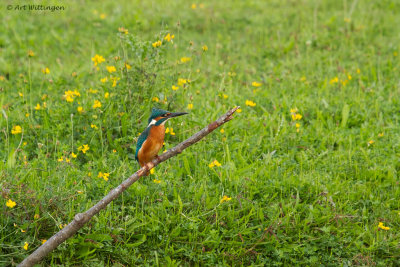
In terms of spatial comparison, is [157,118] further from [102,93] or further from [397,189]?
[397,189]

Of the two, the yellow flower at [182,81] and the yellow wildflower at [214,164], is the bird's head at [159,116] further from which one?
the yellow flower at [182,81]

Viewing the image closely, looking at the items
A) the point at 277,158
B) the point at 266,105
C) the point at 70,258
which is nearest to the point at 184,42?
Result: the point at 266,105

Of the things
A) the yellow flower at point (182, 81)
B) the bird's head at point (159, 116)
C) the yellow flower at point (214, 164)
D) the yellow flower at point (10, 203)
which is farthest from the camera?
the yellow flower at point (182, 81)

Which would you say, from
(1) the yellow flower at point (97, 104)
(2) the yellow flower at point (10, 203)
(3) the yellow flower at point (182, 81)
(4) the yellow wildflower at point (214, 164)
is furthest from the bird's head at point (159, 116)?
(3) the yellow flower at point (182, 81)

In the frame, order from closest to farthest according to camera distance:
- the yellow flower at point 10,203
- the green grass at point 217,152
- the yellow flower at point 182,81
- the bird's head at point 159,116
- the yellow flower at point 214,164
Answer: the yellow flower at point 10,203 → the bird's head at point 159,116 → the green grass at point 217,152 → the yellow flower at point 214,164 → the yellow flower at point 182,81

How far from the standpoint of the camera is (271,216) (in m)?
3.94

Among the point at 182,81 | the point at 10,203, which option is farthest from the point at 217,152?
Result: the point at 10,203

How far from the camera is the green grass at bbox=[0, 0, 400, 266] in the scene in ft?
12.2

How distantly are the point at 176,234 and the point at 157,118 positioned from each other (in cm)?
91

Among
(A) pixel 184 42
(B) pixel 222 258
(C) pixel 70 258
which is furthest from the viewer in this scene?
(A) pixel 184 42

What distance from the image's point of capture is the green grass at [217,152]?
3713 millimetres

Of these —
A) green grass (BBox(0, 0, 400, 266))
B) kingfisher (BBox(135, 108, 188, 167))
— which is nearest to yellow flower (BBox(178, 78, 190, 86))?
green grass (BBox(0, 0, 400, 266))

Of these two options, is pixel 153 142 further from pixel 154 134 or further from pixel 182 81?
pixel 182 81

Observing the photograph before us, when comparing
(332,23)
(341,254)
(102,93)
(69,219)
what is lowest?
(341,254)
